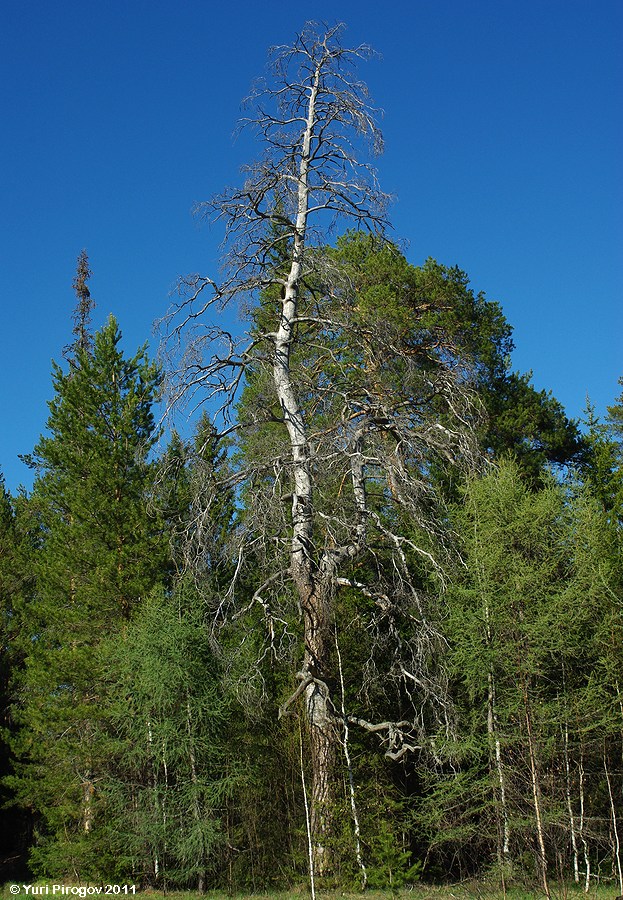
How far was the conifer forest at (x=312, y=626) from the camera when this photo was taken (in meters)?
12.5

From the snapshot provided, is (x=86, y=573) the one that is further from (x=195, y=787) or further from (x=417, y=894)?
(x=417, y=894)

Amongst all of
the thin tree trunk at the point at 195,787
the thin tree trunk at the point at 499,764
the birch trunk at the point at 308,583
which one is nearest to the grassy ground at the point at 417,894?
the thin tree trunk at the point at 195,787

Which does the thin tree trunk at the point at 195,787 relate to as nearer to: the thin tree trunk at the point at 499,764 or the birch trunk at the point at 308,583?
the birch trunk at the point at 308,583

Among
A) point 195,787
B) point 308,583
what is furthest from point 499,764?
point 195,787

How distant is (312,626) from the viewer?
13.0 m

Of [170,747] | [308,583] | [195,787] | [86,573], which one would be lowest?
[195,787]

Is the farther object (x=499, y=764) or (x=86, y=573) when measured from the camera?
(x=86, y=573)

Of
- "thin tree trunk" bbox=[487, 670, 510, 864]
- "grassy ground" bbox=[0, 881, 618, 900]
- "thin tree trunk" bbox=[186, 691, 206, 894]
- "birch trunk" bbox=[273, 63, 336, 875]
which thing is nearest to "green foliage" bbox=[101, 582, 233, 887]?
"thin tree trunk" bbox=[186, 691, 206, 894]

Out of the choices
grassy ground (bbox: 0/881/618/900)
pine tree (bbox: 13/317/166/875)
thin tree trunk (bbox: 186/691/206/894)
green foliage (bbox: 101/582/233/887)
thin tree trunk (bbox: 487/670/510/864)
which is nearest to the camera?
grassy ground (bbox: 0/881/618/900)

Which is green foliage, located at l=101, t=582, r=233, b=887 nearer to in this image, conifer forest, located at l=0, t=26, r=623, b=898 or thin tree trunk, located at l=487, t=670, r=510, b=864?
conifer forest, located at l=0, t=26, r=623, b=898

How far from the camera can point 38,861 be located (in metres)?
16.5

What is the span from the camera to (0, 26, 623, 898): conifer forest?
12508 millimetres

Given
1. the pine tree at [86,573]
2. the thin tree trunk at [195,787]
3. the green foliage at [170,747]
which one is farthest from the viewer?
the pine tree at [86,573]

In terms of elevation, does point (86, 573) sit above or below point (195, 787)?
above
